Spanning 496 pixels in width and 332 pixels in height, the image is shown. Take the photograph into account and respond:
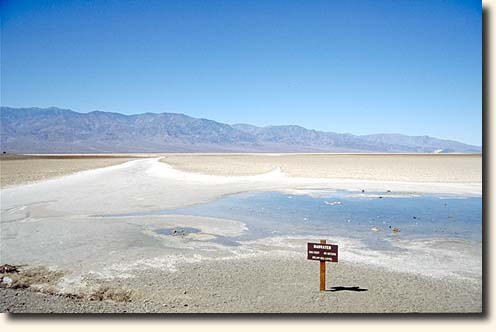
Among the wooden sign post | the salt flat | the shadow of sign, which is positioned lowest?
→ the salt flat

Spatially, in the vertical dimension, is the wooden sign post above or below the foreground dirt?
above

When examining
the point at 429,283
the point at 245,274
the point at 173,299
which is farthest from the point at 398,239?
the point at 173,299

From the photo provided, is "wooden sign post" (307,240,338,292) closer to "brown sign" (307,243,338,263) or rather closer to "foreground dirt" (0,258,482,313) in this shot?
"brown sign" (307,243,338,263)

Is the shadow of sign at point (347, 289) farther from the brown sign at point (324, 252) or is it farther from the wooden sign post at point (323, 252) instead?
the brown sign at point (324, 252)

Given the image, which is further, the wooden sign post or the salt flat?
the salt flat

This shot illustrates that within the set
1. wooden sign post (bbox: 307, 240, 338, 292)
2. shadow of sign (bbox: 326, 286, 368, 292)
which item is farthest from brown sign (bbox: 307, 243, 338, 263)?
shadow of sign (bbox: 326, 286, 368, 292)

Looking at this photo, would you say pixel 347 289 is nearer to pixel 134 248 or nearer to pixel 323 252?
pixel 323 252

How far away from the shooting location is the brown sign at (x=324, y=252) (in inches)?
160

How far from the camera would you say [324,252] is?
4117 mm

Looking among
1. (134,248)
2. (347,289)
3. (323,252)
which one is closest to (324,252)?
(323,252)

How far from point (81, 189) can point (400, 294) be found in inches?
581

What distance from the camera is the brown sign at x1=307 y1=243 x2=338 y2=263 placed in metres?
4.06

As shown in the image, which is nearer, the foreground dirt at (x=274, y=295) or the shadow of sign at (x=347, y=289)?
the foreground dirt at (x=274, y=295)

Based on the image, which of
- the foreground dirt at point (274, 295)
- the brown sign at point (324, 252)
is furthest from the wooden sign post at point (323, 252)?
the foreground dirt at point (274, 295)
